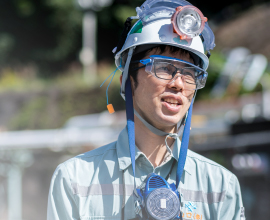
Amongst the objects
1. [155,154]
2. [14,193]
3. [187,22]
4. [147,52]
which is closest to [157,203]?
[155,154]

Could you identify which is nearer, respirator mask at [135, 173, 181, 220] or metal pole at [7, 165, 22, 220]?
respirator mask at [135, 173, 181, 220]

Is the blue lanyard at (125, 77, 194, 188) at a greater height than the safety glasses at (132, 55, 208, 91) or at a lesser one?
lesser

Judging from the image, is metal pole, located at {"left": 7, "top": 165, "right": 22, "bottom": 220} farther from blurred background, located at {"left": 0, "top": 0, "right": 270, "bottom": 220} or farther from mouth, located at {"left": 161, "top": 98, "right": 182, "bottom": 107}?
mouth, located at {"left": 161, "top": 98, "right": 182, "bottom": 107}

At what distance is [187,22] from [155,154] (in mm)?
726

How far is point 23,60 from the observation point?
28.8m

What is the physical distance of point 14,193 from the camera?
601 cm

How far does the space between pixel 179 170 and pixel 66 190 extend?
58cm

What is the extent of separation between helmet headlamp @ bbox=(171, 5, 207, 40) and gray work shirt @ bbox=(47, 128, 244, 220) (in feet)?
1.99

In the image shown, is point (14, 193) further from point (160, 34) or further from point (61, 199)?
point (160, 34)

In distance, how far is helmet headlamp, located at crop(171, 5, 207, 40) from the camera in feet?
6.54

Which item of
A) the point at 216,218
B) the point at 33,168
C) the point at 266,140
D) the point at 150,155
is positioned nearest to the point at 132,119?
the point at 150,155

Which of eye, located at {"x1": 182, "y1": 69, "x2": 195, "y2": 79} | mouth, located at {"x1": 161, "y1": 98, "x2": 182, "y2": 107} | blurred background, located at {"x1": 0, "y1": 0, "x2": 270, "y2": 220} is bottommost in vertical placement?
mouth, located at {"x1": 161, "y1": 98, "x2": 182, "y2": 107}

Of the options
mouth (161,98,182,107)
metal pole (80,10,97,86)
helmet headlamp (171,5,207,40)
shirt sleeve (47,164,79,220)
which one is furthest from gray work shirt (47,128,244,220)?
metal pole (80,10,97,86)

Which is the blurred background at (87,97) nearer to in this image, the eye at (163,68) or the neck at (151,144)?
the neck at (151,144)
